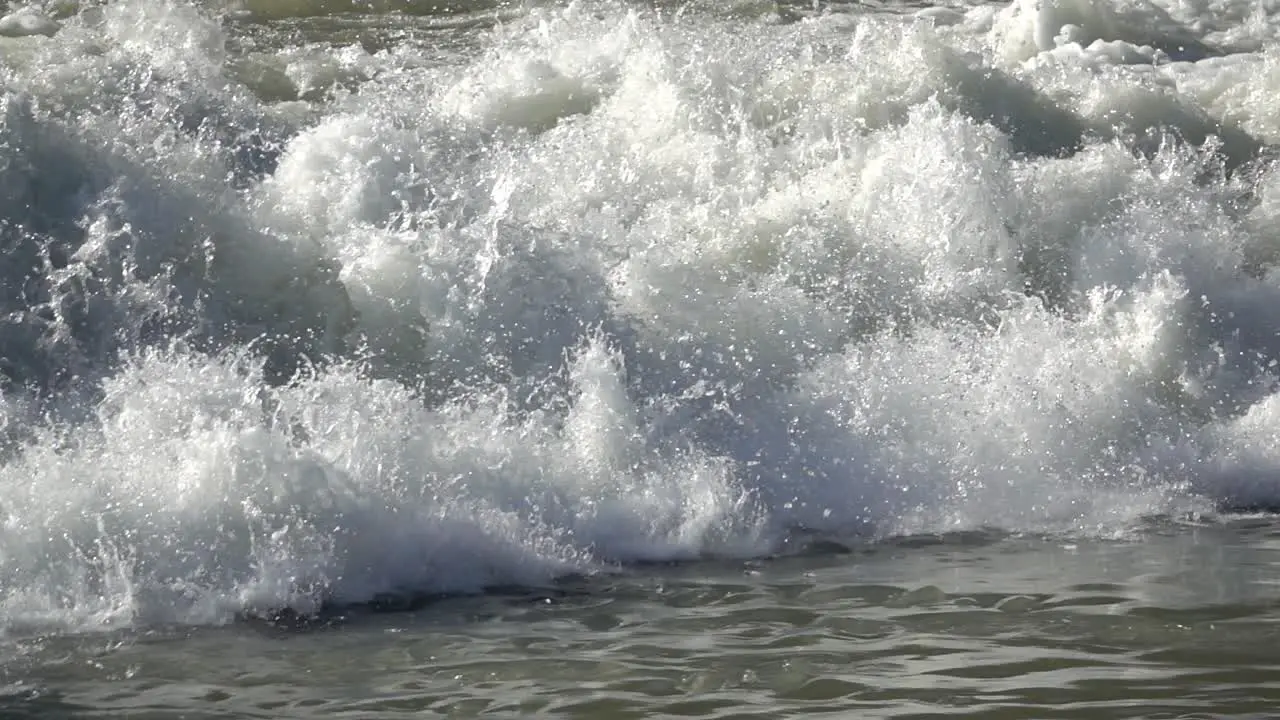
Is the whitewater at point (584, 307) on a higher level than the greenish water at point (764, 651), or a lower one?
higher

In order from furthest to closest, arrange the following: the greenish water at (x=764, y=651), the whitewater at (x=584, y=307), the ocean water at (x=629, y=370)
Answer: the whitewater at (x=584, y=307), the ocean water at (x=629, y=370), the greenish water at (x=764, y=651)

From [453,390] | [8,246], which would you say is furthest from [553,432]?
[8,246]

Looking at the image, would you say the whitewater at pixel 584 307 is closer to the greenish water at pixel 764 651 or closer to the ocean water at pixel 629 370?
the ocean water at pixel 629 370

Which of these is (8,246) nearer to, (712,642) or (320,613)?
(320,613)

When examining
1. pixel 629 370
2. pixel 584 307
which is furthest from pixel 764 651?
pixel 584 307

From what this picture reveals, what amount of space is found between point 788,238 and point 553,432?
6.40 ft

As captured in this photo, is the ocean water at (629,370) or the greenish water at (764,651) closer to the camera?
the greenish water at (764,651)

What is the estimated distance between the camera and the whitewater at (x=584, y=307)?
19.2 ft

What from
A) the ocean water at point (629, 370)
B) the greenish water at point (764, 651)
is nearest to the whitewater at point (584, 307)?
the ocean water at point (629, 370)

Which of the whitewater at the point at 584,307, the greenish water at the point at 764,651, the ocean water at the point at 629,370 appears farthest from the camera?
the whitewater at the point at 584,307

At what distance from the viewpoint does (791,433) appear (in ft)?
22.7

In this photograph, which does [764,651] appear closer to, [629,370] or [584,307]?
[629,370]

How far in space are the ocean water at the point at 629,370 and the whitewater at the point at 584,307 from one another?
20mm

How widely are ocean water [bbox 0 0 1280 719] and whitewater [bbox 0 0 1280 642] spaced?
20mm
